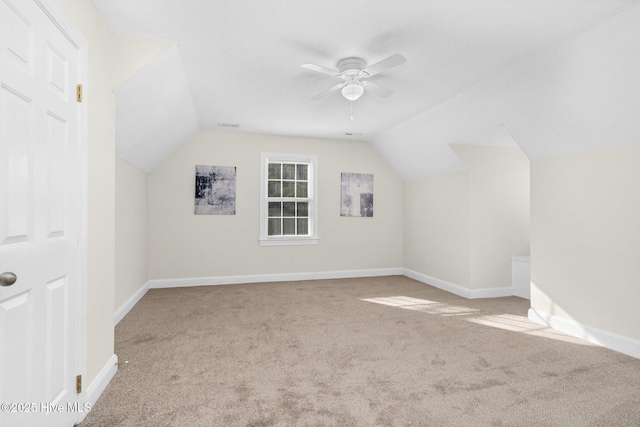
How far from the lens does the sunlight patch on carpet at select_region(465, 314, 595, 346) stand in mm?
3227

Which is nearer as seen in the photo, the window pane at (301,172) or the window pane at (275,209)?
the window pane at (275,209)

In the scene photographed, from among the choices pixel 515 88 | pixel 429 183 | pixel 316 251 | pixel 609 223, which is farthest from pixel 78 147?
pixel 429 183

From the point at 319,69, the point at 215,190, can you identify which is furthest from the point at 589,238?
the point at 215,190

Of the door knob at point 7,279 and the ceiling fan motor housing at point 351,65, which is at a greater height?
the ceiling fan motor housing at point 351,65

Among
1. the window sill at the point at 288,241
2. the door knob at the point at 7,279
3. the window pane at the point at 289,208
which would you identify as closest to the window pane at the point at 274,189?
the window pane at the point at 289,208

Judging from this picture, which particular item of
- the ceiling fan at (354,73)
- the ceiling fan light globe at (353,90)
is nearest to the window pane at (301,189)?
the ceiling fan at (354,73)

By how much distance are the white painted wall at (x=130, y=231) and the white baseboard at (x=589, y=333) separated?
14.8 ft

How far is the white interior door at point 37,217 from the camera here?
52.2 inches

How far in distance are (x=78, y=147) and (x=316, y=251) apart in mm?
4451

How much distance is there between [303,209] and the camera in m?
6.08

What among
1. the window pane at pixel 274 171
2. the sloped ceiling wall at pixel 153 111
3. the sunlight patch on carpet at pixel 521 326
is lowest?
the sunlight patch on carpet at pixel 521 326

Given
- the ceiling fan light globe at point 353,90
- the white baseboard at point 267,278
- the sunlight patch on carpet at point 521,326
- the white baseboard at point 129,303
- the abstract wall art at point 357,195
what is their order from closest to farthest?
the ceiling fan light globe at point 353,90, the sunlight patch on carpet at point 521,326, the white baseboard at point 129,303, the white baseboard at point 267,278, the abstract wall art at point 357,195

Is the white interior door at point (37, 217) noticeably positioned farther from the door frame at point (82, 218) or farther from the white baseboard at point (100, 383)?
the white baseboard at point (100, 383)

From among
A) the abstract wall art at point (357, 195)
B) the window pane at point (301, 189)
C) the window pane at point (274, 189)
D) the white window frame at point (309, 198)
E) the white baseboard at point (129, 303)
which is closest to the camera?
the white baseboard at point (129, 303)
